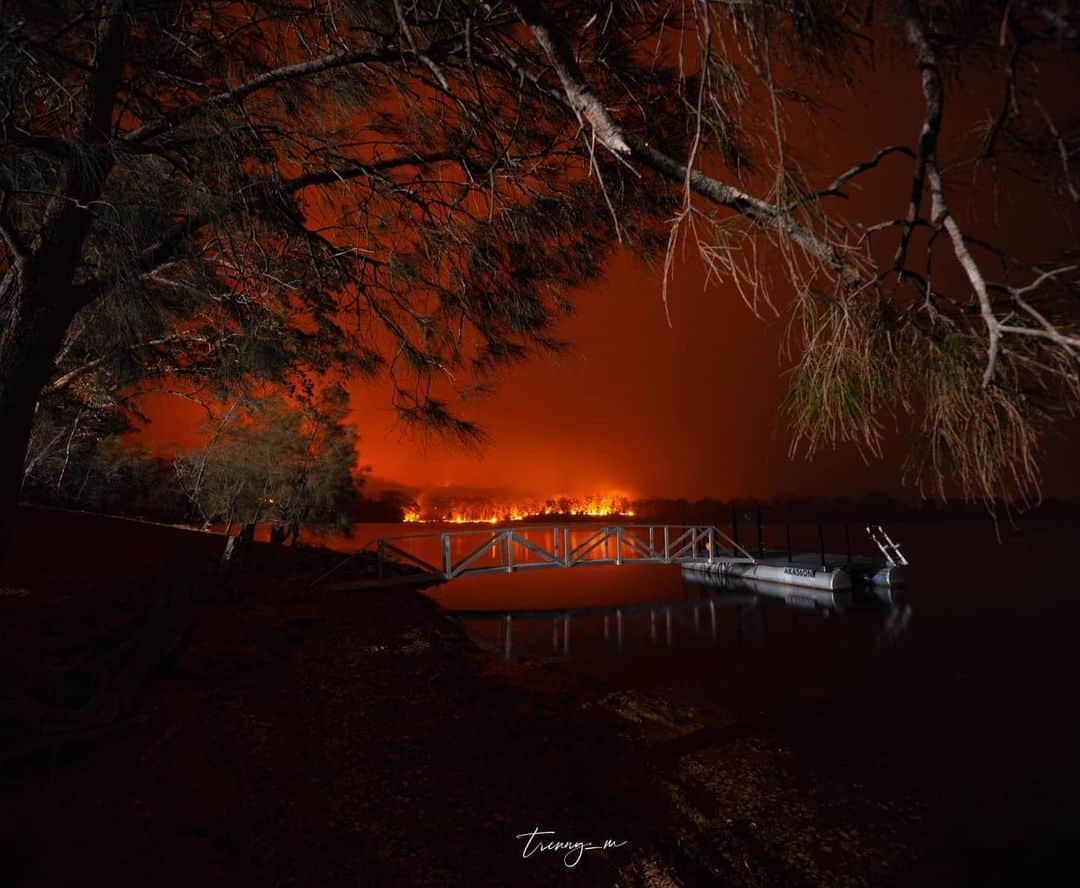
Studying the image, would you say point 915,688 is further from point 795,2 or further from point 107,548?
point 107,548

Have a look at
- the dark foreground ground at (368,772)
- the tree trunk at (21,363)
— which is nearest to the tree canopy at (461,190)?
the tree trunk at (21,363)

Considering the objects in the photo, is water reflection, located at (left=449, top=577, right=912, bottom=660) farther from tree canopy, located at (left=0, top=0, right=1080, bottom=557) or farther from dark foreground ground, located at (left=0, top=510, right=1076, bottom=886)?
tree canopy, located at (left=0, top=0, right=1080, bottom=557)

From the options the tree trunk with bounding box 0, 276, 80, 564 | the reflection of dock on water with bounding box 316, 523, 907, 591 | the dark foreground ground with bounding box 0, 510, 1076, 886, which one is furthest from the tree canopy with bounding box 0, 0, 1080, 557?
the reflection of dock on water with bounding box 316, 523, 907, 591

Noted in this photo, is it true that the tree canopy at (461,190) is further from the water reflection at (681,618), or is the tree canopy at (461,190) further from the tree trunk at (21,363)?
the water reflection at (681,618)

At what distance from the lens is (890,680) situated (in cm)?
801

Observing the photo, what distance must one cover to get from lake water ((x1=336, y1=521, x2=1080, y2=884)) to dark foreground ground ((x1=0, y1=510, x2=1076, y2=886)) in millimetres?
73

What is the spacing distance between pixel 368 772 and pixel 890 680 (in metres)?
→ 8.34

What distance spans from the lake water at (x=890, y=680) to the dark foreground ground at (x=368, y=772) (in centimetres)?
7

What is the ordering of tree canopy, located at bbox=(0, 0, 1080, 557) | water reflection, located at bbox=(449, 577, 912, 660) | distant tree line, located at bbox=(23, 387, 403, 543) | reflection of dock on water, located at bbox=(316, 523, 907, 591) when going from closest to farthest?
tree canopy, located at bbox=(0, 0, 1080, 557)
distant tree line, located at bbox=(23, 387, 403, 543)
water reflection, located at bbox=(449, 577, 912, 660)
reflection of dock on water, located at bbox=(316, 523, 907, 591)

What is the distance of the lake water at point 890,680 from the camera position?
173 inches

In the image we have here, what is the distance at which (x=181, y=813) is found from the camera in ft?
7.41

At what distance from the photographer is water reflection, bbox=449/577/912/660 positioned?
10508mm

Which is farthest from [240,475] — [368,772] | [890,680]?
[890,680]

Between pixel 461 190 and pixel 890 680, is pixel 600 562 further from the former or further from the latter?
pixel 461 190
